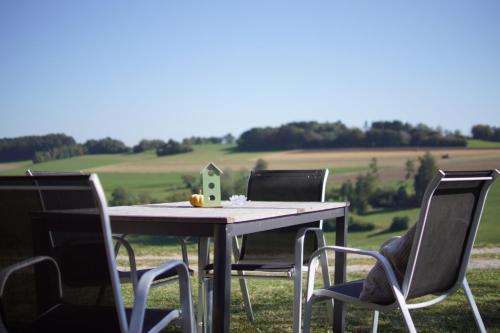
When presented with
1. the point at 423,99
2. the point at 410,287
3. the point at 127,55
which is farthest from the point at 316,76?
the point at 410,287

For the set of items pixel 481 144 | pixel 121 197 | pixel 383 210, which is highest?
pixel 481 144

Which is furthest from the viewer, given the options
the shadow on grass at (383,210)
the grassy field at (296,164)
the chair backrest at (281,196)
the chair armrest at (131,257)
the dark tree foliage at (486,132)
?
the shadow on grass at (383,210)

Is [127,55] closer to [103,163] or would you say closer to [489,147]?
[103,163]

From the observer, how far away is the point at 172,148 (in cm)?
4959

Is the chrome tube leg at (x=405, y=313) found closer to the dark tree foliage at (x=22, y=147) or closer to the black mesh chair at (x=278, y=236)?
the black mesh chair at (x=278, y=236)

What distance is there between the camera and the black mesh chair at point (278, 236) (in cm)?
361

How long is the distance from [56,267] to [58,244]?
0.08 m

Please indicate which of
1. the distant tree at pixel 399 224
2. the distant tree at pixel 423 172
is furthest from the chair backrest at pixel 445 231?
the distant tree at pixel 423 172

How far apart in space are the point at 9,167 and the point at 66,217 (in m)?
22.6

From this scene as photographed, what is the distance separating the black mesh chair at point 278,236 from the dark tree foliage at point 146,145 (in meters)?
41.3

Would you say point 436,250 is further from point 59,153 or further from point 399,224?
point 399,224

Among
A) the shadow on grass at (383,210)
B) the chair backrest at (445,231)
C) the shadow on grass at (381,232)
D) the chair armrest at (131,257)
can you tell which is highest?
the chair backrest at (445,231)

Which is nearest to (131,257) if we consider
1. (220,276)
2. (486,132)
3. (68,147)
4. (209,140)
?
(220,276)

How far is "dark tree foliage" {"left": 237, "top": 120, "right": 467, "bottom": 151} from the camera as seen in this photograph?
1828 inches
